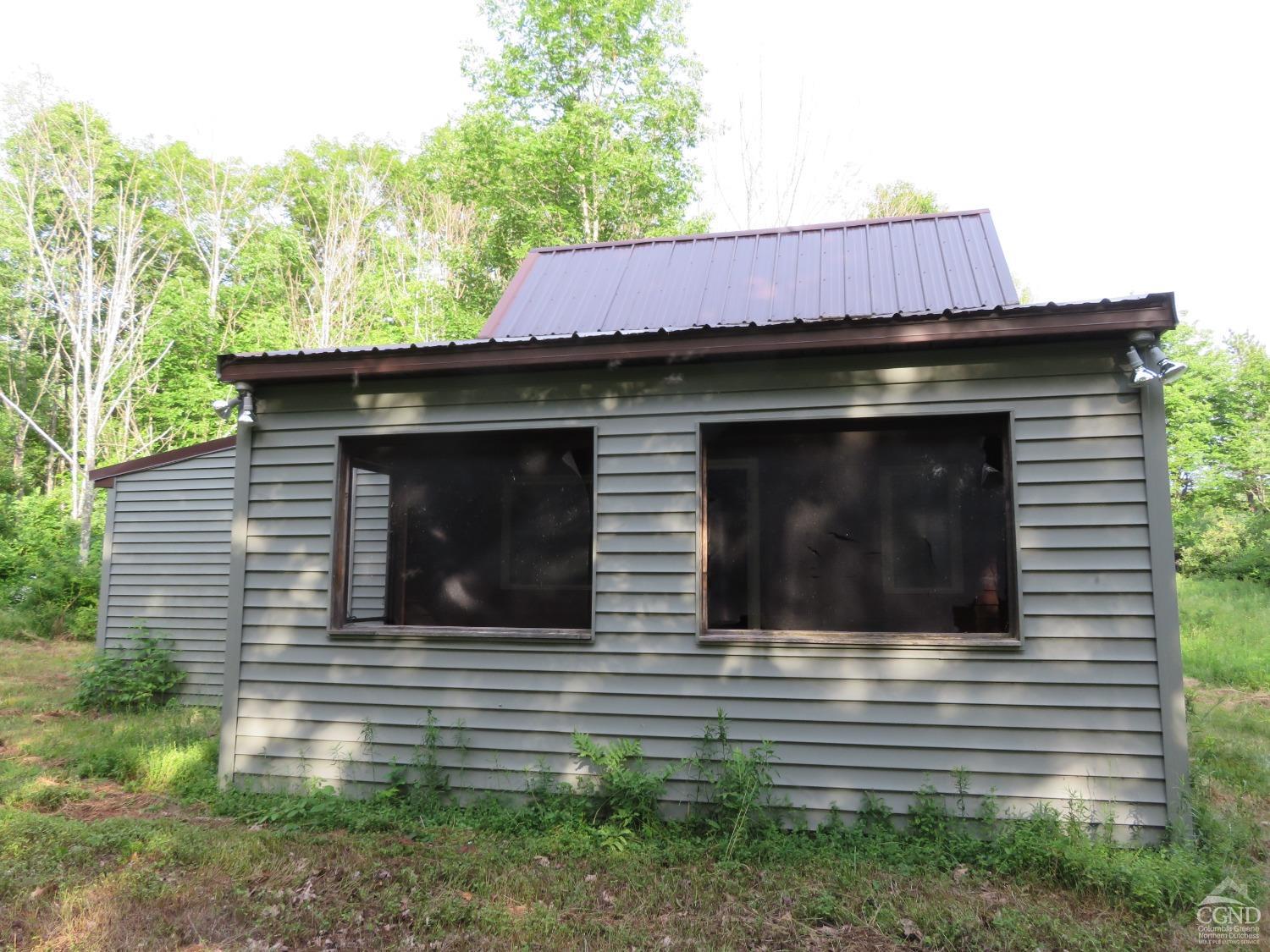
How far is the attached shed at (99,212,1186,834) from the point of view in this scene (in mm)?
3938

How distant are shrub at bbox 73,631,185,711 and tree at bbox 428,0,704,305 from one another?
1344 cm

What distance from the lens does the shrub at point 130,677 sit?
295 inches

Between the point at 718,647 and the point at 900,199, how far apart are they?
923 inches

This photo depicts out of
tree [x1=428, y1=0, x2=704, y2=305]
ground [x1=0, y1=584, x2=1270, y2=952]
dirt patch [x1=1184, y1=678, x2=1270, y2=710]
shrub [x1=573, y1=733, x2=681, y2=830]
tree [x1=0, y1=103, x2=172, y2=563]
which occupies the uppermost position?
tree [x1=428, y1=0, x2=704, y2=305]

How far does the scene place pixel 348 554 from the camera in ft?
16.7

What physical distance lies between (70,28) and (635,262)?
60.0ft

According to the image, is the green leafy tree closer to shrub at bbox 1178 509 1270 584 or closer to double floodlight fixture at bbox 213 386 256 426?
shrub at bbox 1178 509 1270 584

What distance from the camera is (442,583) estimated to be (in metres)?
5.71

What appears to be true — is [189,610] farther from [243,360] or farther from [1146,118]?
[1146,118]

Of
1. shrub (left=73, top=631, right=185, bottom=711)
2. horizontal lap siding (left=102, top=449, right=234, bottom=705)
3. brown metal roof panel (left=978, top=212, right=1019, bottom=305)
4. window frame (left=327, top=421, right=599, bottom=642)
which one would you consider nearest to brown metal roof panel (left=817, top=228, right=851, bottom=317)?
brown metal roof panel (left=978, top=212, right=1019, bottom=305)

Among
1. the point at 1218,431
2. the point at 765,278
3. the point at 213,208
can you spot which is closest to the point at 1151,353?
the point at 765,278

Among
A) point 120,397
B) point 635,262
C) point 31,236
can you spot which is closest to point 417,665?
point 635,262

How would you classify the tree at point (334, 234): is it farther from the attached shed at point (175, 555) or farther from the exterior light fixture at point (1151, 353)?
the exterior light fixture at point (1151, 353)

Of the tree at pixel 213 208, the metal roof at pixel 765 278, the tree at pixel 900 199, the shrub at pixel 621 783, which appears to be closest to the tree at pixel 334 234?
the tree at pixel 213 208
